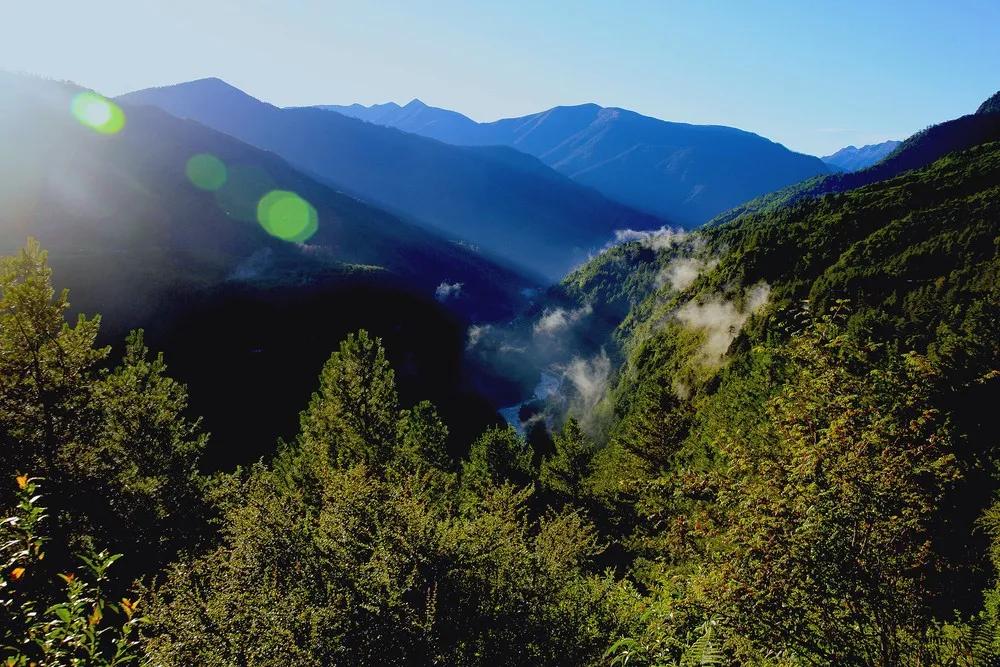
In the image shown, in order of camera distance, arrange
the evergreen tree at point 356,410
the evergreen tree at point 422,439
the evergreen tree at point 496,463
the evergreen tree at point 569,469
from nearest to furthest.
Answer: the evergreen tree at point 356,410 → the evergreen tree at point 422,439 → the evergreen tree at point 496,463 → the evergreen tree at point 569,469

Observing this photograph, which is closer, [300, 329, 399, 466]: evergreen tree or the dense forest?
the dense forest

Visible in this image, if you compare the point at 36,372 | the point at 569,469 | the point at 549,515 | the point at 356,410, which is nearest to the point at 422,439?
the point at 356,410

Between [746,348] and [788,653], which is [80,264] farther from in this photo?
[788,653]

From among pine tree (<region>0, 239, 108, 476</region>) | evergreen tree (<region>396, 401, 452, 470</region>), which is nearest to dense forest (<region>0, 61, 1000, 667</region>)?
pine tree (<region>0, 239, 108, 476</region>)

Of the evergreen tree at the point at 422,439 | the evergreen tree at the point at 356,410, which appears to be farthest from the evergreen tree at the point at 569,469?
the evergreen tree at the point at 356,410

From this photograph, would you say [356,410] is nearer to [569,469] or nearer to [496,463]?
[496,463]

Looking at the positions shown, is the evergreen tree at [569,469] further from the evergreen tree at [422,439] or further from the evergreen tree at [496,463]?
the evergreen tree at [422,439]

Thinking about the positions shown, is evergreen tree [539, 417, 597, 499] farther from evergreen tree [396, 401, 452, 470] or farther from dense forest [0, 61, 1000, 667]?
evergreen tree [396, 401, 452, 470]

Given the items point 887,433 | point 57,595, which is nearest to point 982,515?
point 887,433
